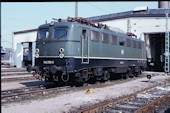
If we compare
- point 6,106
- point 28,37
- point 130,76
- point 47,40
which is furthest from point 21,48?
point 6,106

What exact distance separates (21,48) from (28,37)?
153 inches

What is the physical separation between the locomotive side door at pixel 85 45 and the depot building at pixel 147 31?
727 inches

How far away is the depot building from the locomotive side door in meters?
18.5

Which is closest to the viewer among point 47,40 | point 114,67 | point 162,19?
point 47,40

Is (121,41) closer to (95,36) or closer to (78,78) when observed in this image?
(95,36)

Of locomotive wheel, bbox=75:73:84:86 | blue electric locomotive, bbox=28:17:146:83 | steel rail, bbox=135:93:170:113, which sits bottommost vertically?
steel rail, bbox=135:93:170:113

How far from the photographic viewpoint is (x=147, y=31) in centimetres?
→ 3512

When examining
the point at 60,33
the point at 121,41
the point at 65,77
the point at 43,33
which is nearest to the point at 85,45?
the point at 60,33

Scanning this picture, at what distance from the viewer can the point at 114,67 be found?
19.0 m

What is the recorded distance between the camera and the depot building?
112 feet

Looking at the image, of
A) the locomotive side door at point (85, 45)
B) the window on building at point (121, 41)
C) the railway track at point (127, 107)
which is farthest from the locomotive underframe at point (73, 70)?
the railway track at point (127, 107)

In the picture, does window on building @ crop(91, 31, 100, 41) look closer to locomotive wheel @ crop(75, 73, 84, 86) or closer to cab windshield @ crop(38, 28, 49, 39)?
locomotive wheel @ crop(75, 73, 84, 86)

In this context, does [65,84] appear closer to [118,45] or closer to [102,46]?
[102,46]

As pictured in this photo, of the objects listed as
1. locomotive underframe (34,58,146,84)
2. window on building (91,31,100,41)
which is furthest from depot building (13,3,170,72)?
window on building (91,31,100,41)
